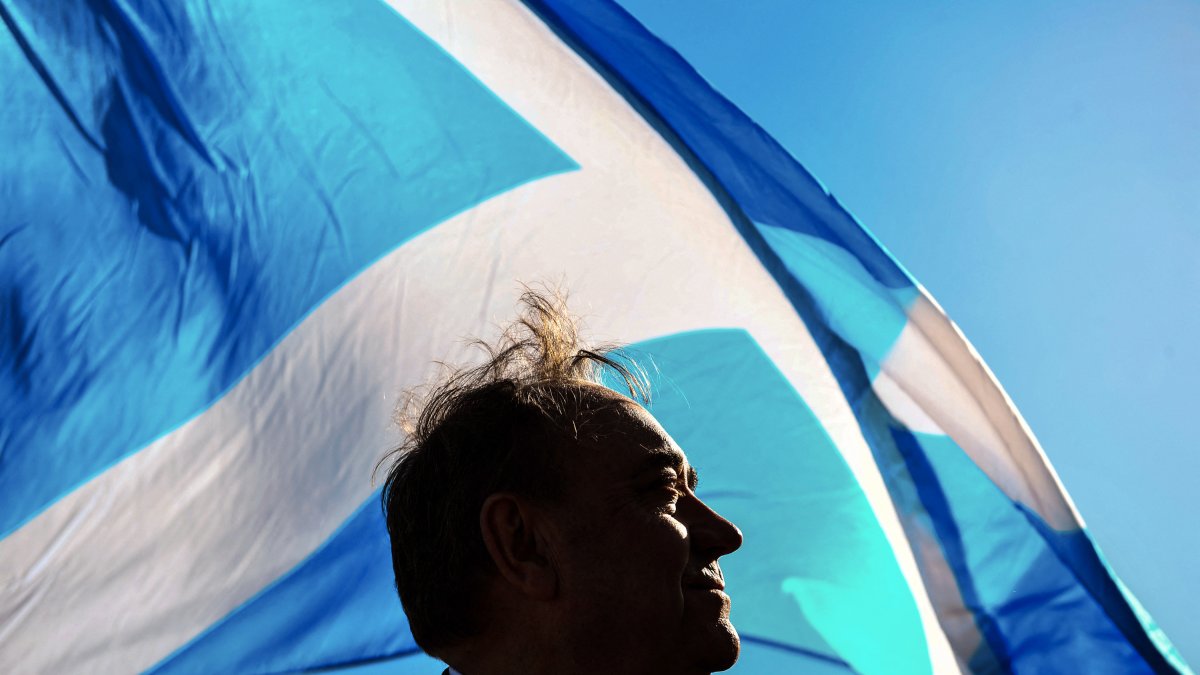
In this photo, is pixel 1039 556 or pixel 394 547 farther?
pixel 1039 556

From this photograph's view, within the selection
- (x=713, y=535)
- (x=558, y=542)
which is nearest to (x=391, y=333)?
(x=558, y=542)

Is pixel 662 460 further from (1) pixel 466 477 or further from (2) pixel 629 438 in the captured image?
(1) pixel 466 477

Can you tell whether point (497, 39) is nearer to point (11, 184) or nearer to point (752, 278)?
→ point (752, 278)

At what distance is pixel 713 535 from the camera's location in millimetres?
2482

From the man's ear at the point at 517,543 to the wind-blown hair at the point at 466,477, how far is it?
36 millimetres

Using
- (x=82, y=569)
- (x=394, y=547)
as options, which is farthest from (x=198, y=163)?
(x=394, y=547)

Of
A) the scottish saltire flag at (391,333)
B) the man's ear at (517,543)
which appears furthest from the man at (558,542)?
the scottish saltire flag at (391,333)

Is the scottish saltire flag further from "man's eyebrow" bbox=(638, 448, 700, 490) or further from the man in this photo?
"man's eyebrow" bbox=(638, 448, 700, 490)

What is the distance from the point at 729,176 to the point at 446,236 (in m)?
1.25

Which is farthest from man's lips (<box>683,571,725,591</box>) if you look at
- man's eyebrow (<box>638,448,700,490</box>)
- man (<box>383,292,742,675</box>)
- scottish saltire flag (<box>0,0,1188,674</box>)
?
scottish saltire flag (<box>0,0,1188,674</box>)

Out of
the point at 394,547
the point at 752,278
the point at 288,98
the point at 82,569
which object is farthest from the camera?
the point at 752,278

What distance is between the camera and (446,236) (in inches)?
152

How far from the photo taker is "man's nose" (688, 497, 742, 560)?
2.47 meters

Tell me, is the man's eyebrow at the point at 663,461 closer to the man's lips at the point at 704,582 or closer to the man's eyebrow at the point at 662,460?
the man's eyebrow at the point at 662,460
